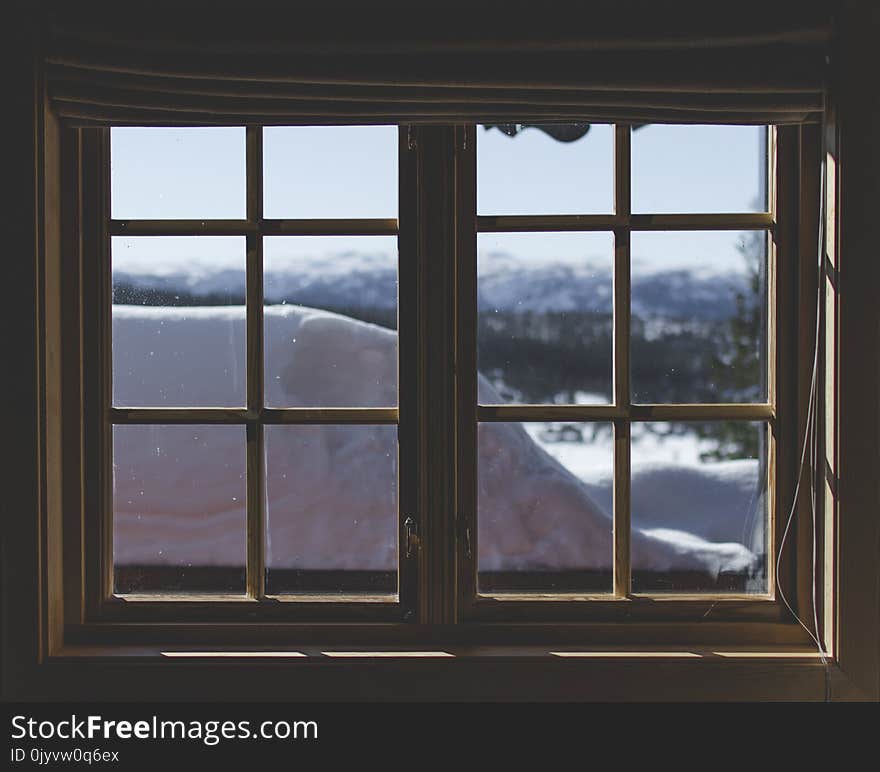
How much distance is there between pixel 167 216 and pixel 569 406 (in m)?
0.87

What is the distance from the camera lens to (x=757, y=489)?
166cm

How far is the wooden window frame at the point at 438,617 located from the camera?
1521 millimetres

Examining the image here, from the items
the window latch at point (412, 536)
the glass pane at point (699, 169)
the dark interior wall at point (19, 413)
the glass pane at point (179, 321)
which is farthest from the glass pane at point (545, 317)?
the dark interior wall at point (19, 413)

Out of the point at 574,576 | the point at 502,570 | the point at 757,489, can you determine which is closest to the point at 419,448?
the point at 502,570

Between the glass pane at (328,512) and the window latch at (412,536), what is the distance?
4 cm

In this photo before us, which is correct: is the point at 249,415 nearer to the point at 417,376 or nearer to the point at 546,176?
the point at 417,376

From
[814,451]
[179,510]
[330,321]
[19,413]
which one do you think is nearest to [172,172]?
[330,321]

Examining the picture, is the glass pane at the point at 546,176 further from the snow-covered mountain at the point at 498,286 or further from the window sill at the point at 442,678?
the window sill at the point at 442,678

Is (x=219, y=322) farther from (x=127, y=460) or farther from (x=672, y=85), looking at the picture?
(x=672, y=85)

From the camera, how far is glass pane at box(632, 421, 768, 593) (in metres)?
1.65

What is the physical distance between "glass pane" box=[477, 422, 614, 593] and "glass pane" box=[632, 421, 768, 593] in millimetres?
72

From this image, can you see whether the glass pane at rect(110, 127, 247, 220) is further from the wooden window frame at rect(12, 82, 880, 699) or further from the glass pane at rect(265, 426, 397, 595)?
the glass pane at rect(265, 426, 397, 595)

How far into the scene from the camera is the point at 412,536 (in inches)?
64.1

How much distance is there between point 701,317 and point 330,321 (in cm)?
73
